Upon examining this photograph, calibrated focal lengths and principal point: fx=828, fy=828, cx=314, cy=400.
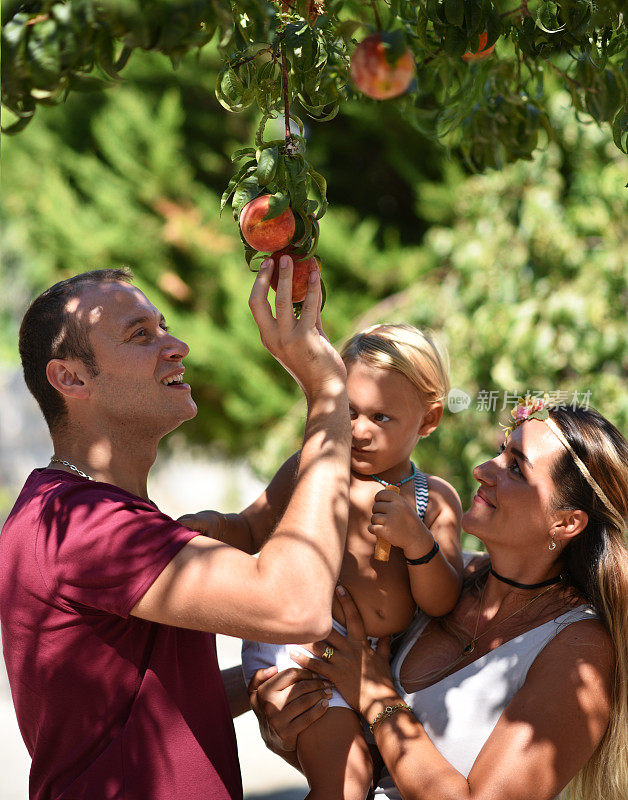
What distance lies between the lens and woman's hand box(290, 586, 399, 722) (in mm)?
1780

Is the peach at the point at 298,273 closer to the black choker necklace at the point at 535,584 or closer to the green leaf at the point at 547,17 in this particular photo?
the green leaf at the point at 547,17

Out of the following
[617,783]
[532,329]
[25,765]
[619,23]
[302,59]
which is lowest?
[25,765]

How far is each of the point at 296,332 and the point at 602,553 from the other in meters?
0.87

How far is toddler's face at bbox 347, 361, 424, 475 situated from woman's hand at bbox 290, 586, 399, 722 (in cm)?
33

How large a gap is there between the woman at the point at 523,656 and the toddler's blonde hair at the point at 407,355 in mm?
210

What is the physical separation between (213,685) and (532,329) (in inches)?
121

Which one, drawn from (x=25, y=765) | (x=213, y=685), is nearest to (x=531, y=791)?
(x=213, y=685)

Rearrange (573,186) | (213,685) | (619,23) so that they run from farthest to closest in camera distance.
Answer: (573,186)
(213,685)
(619,23)

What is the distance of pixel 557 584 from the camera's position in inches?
74.0

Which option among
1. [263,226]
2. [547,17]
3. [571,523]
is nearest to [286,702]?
[571,523]

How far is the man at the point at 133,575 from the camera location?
1348 mm

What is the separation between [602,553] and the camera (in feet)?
5.92

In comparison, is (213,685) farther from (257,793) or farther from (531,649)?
(257,793)

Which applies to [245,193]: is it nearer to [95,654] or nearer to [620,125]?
[620,125]
